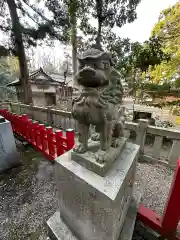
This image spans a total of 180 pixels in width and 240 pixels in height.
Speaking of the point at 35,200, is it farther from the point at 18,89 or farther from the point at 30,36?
the point at 18,89

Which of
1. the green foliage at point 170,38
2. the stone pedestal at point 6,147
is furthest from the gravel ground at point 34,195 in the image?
the green foliage at point 170,38

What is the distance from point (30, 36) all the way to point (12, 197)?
5.58 m

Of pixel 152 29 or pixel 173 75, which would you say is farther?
pixel 152 29

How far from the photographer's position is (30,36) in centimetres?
493

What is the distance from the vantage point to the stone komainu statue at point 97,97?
0.80 meters

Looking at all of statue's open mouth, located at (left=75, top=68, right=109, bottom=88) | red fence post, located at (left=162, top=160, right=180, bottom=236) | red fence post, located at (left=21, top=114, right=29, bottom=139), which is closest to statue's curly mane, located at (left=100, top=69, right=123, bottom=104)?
statue's open mouth, located at (left=75, top=68, right=109, bottom=88)

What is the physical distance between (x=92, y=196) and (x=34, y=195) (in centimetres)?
149

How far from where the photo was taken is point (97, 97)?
35.4 inches

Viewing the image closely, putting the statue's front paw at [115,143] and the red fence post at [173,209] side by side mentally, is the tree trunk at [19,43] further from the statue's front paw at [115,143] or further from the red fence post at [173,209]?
the red fence post at [173,209]

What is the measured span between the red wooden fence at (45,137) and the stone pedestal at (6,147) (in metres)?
0.50

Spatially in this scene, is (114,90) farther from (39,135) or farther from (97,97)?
(39,135)

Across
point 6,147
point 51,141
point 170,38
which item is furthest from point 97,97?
point 170,38

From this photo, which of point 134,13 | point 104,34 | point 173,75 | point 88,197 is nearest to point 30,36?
point 104,34

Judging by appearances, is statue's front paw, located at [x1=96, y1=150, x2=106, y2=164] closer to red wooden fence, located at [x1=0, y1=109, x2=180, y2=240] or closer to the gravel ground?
red wooden fence, located at [x1=0, y1=109, x2=180, y2=240]
